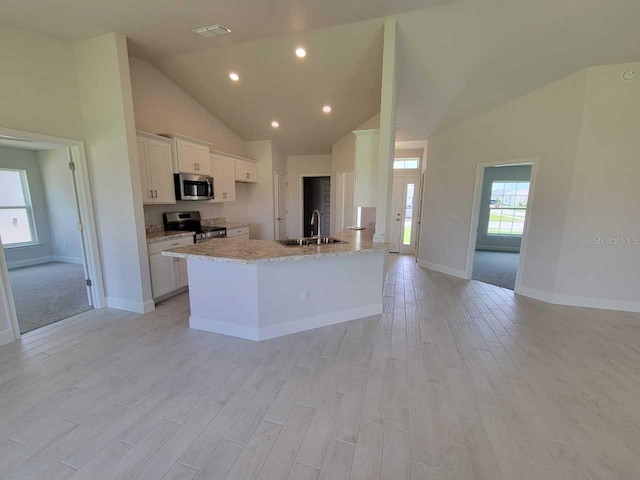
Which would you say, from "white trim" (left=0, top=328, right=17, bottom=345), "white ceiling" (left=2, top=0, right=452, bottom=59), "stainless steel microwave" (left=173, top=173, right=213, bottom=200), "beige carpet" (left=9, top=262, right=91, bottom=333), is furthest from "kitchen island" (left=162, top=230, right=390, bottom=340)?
"white ceiling" (left=2, top=0, right=452, bottom=59)

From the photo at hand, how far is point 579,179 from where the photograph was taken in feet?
11.8

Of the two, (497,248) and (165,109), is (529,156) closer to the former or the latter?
(497,248)

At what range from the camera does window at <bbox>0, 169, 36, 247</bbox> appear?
513 centimetres

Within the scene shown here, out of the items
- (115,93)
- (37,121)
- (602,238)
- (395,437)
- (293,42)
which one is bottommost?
(395,437)

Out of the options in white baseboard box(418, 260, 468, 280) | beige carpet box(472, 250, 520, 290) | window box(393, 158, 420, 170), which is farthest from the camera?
window box(393, 158, 420, 170)

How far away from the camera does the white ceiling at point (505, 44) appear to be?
2725 mm

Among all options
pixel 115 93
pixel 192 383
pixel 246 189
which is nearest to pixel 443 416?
pixel 192 383

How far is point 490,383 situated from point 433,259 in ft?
12.1

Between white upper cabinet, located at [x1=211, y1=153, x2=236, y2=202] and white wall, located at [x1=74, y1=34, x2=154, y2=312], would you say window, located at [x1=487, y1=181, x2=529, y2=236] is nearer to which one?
white upper cabinet, located at [x1=211, y1=153, x2=236, y2=202]

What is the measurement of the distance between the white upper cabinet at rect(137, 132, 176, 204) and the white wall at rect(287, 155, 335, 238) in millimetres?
3391

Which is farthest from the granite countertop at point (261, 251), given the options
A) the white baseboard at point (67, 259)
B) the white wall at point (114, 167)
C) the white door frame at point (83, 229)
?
the white baseboard at point (67, 259)

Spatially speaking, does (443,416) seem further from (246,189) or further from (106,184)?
(246,189)

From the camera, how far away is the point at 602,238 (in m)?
3.61

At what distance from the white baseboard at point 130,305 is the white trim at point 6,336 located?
2.98 feet
